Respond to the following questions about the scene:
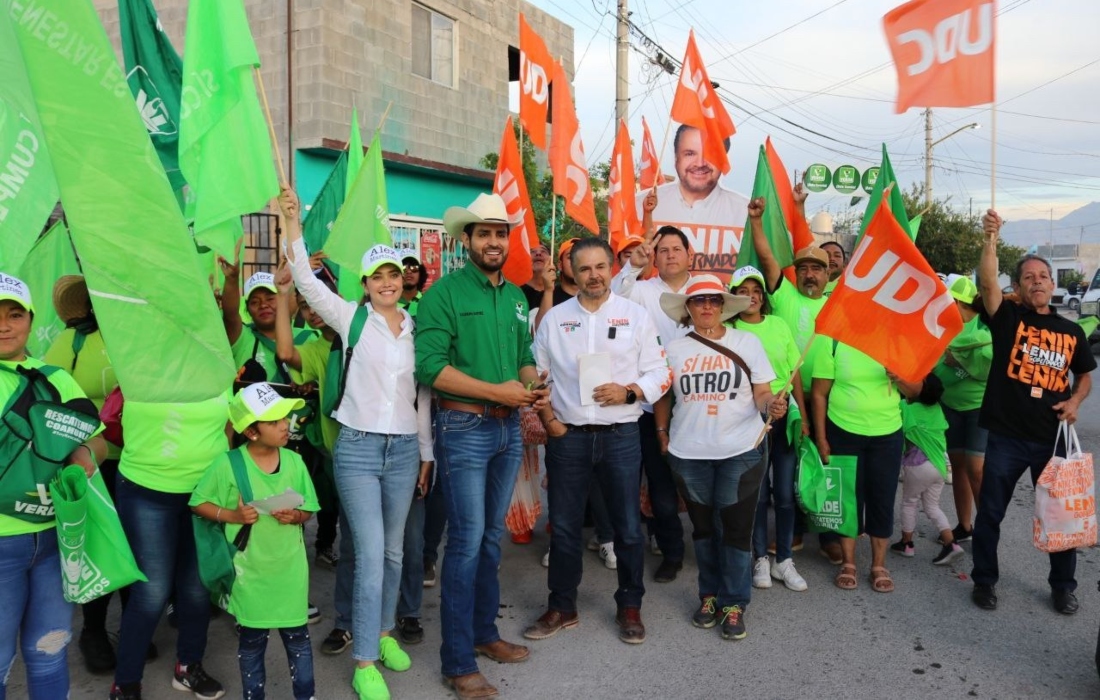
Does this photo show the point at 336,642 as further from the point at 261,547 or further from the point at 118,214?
the point at 118,214

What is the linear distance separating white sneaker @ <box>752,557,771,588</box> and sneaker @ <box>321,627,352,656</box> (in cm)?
Result: 257

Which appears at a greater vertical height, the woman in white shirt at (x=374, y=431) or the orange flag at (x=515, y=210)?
the orange flag at (x=515, y=210)

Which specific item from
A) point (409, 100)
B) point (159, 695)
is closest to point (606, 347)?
point (159, 695)

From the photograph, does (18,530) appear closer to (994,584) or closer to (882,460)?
(882,460)

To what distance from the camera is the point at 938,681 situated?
4.02m

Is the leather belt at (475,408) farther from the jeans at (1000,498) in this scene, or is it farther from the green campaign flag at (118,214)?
the jeans at (1000,498)

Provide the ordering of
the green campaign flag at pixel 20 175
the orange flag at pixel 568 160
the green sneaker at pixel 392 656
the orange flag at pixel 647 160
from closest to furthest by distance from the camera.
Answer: the green campaign flag at pixel 20 175, the green sneaker at pixel 392 656, the orange flag at pixel 568 160, the orange flag at pixel 647 160

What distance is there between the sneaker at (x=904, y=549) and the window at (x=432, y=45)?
476 inches

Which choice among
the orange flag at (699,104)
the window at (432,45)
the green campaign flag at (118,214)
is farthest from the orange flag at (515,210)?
the window at (432,45)

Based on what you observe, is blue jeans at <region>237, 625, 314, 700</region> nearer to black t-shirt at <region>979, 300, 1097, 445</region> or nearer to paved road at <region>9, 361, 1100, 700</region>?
paved road at <region>9, 361, 1100, 700</region>

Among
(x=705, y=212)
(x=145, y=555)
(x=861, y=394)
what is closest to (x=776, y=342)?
(x=861, y=394)

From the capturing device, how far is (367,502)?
390 cm

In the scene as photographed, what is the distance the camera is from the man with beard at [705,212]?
7.74m

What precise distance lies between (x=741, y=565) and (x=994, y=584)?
169cm
